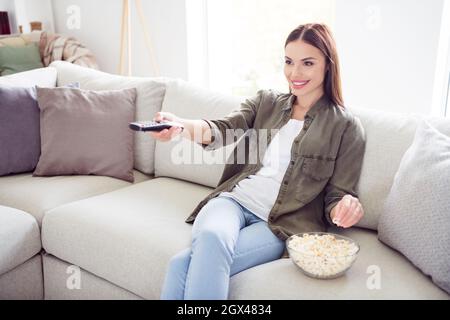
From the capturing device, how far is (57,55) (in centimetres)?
350

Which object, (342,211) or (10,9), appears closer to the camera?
(342,211)

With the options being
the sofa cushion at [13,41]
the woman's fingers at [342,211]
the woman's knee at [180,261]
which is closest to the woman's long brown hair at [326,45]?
the woman's fingers at [342,211]

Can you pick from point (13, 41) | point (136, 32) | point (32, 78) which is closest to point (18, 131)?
point (32, 78)

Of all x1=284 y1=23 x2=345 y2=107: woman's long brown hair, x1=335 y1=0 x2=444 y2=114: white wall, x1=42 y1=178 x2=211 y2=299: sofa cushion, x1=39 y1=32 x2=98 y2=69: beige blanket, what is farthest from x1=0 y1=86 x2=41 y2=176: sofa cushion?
x1=335 y1=0 x2=444 y2=114: white wall

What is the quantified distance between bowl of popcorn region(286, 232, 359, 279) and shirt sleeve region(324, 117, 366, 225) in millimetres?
182

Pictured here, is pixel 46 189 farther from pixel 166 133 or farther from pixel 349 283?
pixel 349 283

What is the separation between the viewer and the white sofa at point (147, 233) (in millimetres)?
1216

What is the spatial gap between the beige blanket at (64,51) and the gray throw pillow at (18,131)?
1.49m

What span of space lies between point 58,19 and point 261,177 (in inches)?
129

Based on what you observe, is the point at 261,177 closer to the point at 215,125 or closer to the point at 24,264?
the point at 215,125

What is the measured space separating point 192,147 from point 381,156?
0.79 metres

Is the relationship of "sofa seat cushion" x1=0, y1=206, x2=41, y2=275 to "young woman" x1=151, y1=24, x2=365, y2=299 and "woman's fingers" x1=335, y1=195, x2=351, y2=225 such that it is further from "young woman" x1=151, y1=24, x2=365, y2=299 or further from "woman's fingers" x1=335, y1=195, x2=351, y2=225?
"woman's fingers" x1=335, y1=195, x2=351, y2=225

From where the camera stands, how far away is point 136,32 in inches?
140

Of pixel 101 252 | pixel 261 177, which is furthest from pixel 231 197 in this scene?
pixel 101 252
